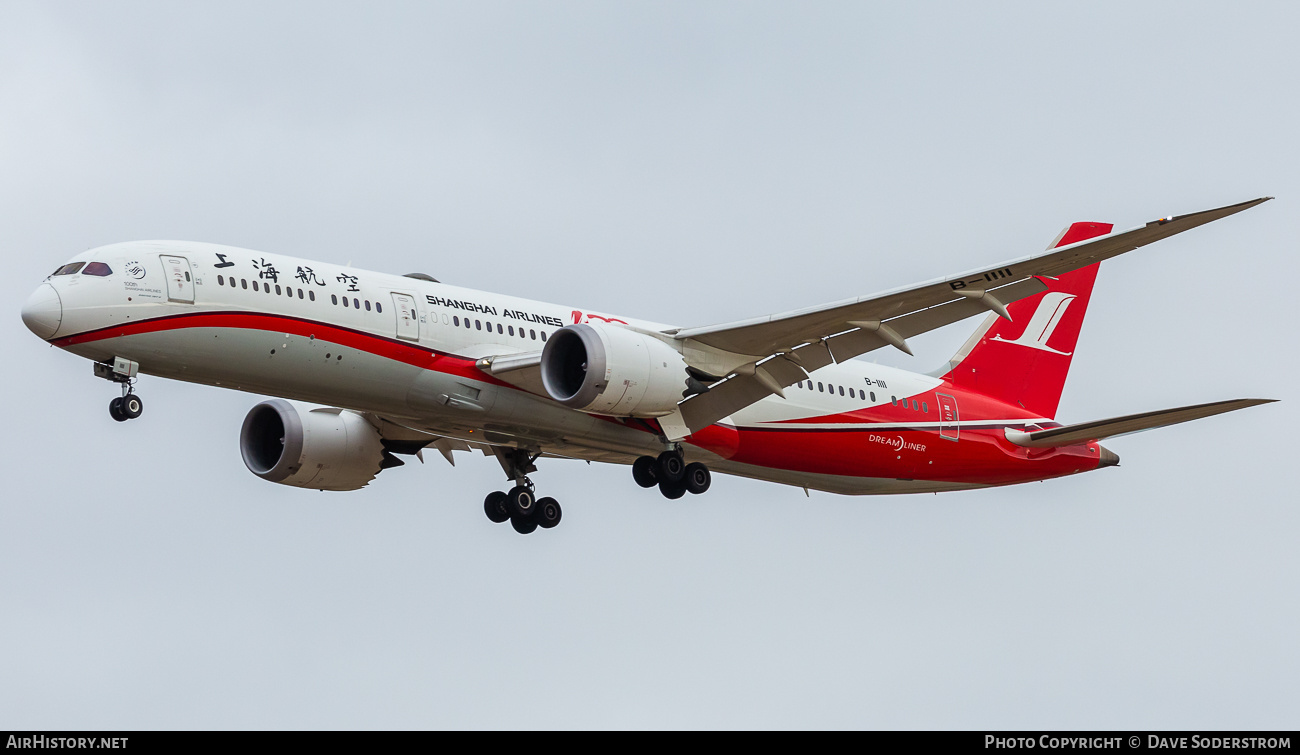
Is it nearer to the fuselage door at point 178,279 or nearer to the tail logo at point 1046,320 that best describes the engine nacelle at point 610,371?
the fuselage door at point 178,279

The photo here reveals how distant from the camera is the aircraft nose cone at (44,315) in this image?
2711cm

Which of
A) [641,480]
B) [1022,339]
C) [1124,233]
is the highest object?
[1022,339]

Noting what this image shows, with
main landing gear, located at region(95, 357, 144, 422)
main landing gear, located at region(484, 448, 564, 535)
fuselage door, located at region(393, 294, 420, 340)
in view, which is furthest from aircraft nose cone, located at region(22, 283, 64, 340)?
main landing gear, located at region(484, 448, 564, 535)

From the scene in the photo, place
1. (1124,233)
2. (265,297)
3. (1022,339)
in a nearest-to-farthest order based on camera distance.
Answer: (1124,233) → (265,297) → (1022,339)

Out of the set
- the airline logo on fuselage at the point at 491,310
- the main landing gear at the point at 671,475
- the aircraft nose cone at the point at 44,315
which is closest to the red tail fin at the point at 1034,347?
the main landing gear at the point at 671,475

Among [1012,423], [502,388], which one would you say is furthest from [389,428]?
[1012,423]

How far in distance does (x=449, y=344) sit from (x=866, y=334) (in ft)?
27.0

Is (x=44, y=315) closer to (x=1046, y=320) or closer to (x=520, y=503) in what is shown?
(x=520, y=503)

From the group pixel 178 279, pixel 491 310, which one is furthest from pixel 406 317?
pixel 178 279

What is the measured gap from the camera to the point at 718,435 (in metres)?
34.0

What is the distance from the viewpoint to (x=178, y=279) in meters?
28.1

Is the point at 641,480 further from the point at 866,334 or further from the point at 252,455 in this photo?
the point at 252,455

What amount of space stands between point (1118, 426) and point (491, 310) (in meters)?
14.2

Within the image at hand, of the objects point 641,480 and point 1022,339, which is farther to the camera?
point 1022,339
